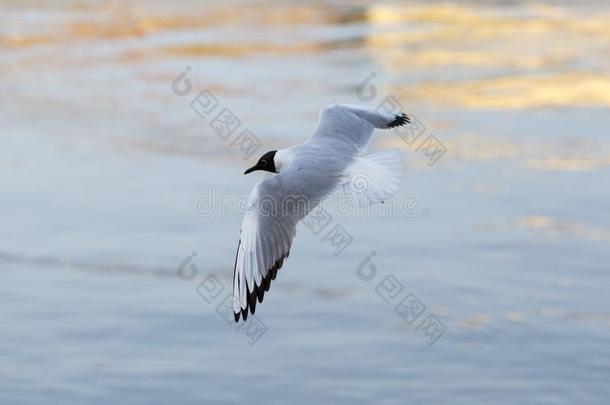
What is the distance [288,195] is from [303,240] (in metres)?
6.13

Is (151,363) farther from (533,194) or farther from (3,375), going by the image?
(533,194)

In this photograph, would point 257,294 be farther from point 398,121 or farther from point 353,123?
point 398,121

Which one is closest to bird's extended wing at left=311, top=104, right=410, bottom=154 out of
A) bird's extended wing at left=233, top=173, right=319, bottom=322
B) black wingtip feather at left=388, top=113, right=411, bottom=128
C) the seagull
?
black wingtip feather at left=388, top=113, right=411, bottom=128

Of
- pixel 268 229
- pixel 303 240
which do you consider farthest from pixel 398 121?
pixel 303 240

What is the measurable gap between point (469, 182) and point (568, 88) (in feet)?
17.6

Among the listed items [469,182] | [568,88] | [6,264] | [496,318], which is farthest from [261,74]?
[496,318]

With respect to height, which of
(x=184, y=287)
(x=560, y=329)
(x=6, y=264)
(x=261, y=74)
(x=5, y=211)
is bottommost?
(x=560, y=329)

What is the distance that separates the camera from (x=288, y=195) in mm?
7750

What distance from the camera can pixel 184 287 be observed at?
A: 12.7 meters

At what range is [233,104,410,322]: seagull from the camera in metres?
7.47

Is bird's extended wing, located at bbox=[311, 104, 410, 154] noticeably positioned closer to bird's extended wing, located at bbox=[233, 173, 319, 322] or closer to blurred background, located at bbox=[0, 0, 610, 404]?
bird's extended wing, located at bbox=[233, 173, 319, 322]

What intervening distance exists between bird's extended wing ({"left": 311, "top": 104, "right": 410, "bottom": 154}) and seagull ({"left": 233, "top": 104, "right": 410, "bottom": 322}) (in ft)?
1.14

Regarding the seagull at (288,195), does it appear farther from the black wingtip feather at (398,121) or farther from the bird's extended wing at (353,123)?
the black wingtip feather at (398,121)

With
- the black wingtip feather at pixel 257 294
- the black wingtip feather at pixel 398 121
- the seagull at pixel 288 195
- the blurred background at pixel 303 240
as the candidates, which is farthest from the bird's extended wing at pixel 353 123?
the blurred background at pixel 303 240
